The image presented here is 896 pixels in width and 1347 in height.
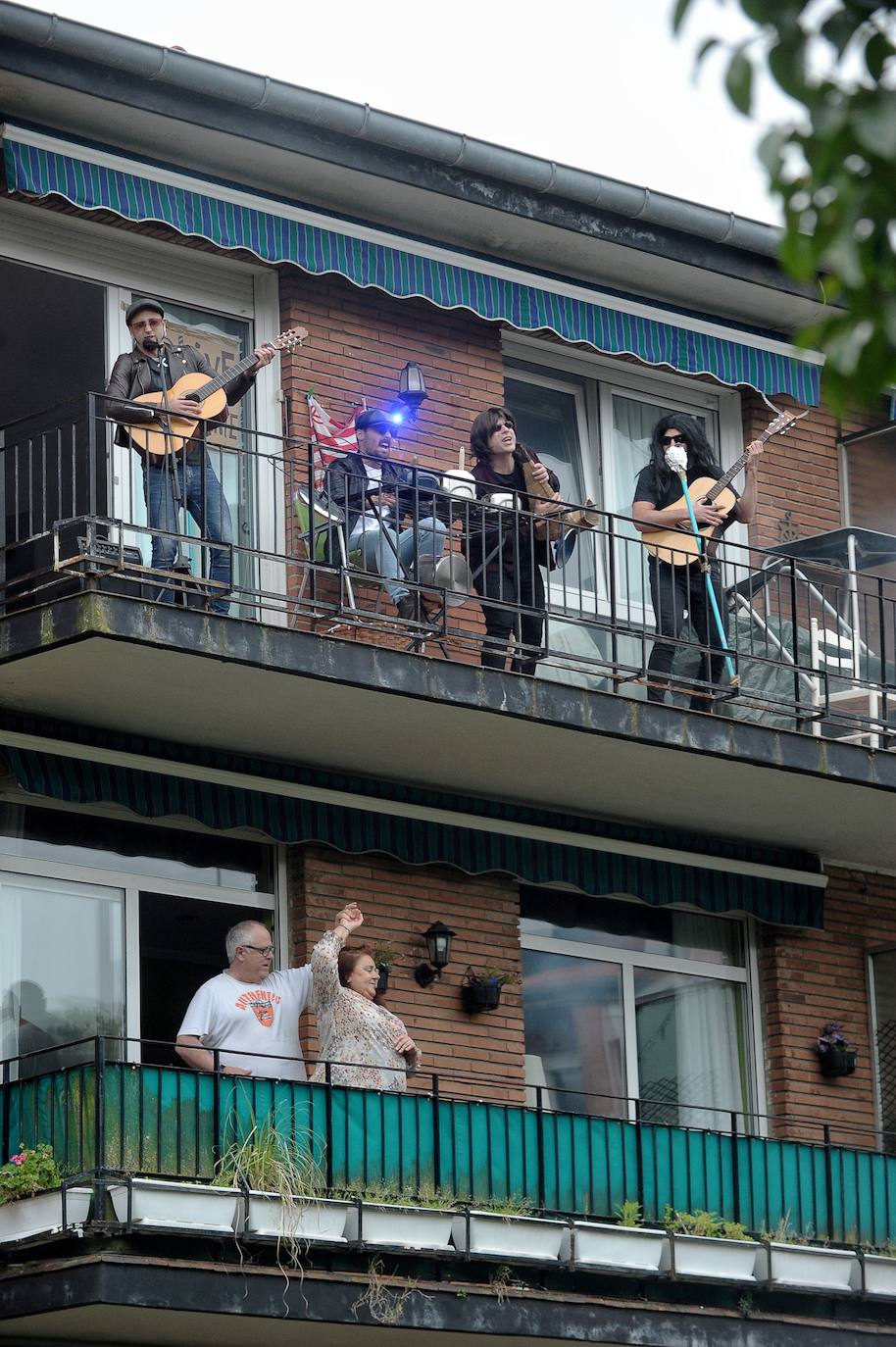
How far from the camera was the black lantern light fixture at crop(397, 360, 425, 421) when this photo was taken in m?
14.0

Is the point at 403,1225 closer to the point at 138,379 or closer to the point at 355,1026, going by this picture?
the point at 355,1026

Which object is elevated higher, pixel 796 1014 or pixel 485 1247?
pixel 796 1014

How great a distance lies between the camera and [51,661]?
1170 centimetres

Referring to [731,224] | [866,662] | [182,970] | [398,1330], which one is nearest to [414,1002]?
[182,970]

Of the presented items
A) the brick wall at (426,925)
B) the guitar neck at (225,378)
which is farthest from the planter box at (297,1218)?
the guitar neck at (225,378)

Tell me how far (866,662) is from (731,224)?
2.73 metres

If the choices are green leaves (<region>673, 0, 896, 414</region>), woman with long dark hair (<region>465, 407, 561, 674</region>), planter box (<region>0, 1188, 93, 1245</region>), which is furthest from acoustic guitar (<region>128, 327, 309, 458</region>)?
green leaves (<region>673, 0, 896, 414</region>)

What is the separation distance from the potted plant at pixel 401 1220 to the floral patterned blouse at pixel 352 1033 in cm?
54

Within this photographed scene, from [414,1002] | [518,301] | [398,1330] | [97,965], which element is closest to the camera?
[398,1330]

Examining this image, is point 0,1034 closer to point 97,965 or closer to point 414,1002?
point 97,965

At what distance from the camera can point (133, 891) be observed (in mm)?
12672

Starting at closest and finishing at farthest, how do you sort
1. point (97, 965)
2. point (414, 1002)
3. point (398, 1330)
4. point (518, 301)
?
point (398, 1330), point (97, 965), point (414, 1002), point (518, 301)

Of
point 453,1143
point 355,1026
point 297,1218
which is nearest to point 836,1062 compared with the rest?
point 453,1143

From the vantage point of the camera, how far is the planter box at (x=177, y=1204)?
1059cm
